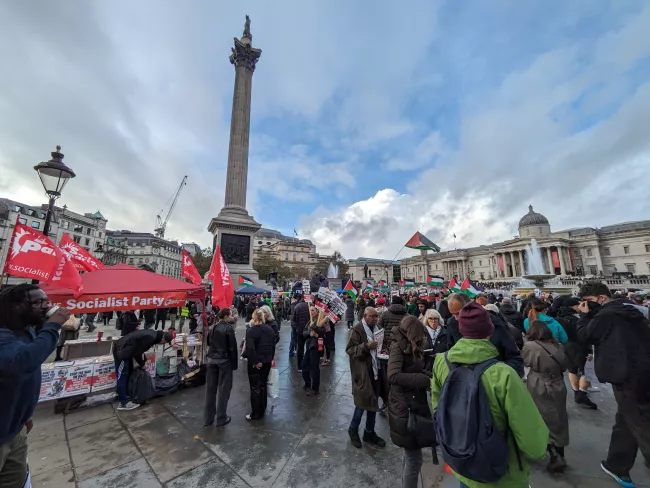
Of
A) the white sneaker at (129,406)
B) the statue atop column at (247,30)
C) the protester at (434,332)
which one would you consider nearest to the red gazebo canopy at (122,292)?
the white sneaker at (129,406)

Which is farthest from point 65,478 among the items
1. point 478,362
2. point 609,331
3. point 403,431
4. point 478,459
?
point 609,331

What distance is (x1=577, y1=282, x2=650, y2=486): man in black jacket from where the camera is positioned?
302 cm

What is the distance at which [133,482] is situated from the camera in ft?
10.7

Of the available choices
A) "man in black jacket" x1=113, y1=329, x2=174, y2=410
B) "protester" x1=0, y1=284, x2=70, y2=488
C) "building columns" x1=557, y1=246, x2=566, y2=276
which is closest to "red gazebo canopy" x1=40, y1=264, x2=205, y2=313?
"man in black jacket" x1=113, y1=329, x2=174, y2=410

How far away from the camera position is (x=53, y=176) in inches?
206

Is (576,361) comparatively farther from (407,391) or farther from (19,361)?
(19,361)

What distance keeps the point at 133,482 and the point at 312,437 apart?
7.52 feet

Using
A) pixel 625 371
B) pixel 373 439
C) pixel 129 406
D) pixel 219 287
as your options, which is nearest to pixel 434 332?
pixel 373 439

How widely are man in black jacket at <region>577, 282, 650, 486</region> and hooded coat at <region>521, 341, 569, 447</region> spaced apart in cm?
44

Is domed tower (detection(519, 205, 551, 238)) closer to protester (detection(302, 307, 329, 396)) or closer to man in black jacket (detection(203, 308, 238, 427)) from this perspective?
protester (detection(302, 307, 329, 396))

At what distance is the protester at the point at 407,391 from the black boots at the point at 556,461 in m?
1.95

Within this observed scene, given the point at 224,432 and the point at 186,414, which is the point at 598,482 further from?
the point at 186,414

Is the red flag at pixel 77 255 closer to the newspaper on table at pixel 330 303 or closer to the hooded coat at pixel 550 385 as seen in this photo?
the newspaper on table at pixel 330 303

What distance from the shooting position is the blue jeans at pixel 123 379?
5355 mm
